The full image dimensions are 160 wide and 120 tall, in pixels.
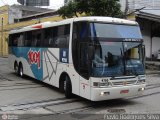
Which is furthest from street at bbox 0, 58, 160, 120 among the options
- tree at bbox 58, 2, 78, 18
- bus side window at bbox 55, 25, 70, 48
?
tree at bbox 58, 2, 78, 18

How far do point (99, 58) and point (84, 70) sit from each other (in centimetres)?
75

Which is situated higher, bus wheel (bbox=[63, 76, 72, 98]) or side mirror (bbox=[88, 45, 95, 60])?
side mirror (bbox=[88, 45, 95, 60])

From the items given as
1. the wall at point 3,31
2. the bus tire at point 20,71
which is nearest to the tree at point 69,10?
the bus tire at point 20,71

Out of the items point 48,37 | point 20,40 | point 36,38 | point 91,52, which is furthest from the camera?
point 20,40

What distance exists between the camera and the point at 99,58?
10.6 m

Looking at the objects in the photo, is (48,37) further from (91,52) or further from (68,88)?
(91,52)

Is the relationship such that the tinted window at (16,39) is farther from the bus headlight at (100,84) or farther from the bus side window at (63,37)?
the bus headlight at (100,84)

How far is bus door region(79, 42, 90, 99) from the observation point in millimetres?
10812

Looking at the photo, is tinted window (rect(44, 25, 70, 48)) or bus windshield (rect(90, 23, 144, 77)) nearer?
bus windshield (rect(90, 23, 144, 77))

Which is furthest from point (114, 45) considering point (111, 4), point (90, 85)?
point (111, 4)

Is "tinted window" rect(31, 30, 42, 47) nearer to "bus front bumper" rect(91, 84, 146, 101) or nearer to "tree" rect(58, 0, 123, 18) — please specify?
"bus front bumper" rect(91, 84, 146, 101)

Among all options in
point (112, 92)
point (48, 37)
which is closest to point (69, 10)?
point (48, 37)

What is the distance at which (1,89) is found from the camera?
48.2 ft

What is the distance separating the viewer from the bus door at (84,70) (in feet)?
35.5
